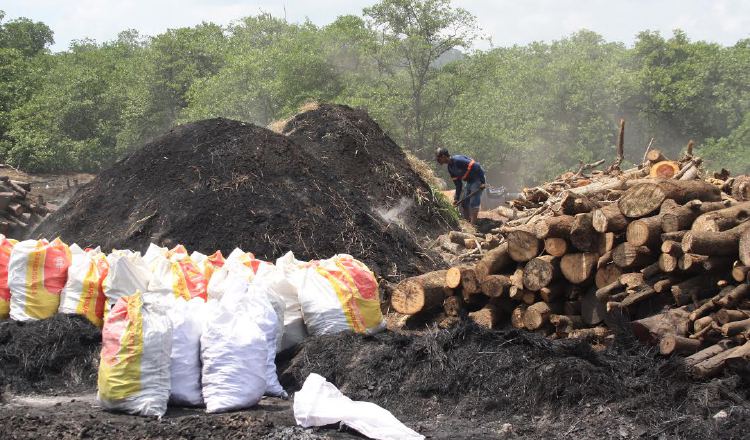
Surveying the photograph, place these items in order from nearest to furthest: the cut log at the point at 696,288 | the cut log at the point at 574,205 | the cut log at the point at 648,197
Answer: the cut log at the point at 696,288 < the cut log at the point at 648,197 < the cut log at the point at 574,205

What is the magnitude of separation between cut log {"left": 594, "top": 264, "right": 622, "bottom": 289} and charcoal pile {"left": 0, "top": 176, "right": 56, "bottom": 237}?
10.1m

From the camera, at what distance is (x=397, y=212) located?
13859 mm

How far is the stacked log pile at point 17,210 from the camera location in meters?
14.0

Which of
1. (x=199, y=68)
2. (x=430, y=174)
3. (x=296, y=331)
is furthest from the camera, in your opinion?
(x=199, y=68)

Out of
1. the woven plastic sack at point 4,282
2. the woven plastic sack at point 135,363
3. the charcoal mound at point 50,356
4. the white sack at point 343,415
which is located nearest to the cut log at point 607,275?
the white sack at point 343,415

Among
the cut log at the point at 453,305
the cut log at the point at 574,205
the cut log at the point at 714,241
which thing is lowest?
the cut log at the point at 453,305

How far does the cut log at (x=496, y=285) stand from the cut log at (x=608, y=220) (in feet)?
3.21

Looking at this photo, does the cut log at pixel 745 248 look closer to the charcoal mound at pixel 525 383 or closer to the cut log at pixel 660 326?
the cut log at pixel 660 326

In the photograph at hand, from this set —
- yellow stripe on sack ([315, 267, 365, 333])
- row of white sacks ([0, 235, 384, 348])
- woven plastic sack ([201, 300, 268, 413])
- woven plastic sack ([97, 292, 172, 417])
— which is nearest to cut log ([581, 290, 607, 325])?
row of white sacks ([0, 235, 384, 348])

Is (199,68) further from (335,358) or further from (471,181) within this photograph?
(335,358)

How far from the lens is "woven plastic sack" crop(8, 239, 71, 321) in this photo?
287 inches

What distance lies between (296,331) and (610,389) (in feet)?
8.92

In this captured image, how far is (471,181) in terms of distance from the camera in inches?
596

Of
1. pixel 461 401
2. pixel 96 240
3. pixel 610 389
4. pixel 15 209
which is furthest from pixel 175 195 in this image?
pixel 610 389
